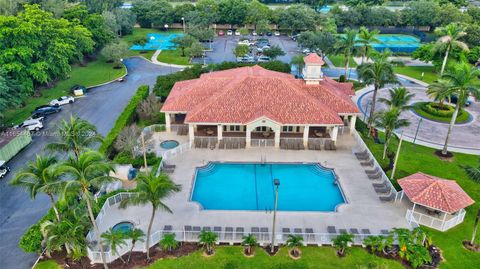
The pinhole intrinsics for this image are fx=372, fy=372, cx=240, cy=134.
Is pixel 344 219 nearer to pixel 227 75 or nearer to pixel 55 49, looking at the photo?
pixel 227 75

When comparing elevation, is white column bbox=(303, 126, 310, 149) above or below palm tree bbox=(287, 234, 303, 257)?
above

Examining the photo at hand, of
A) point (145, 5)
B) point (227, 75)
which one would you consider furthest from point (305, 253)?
point (145, 5)

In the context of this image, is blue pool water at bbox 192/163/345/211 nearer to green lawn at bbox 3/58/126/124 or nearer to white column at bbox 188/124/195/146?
white column at bbox 188/124/195/146

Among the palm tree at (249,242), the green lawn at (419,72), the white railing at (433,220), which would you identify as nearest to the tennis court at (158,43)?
the green lawn at (419,72)

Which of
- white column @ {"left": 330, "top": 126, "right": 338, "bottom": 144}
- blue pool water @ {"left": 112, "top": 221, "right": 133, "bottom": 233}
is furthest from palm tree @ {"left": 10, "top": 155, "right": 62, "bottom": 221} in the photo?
white column @ {"left": 330, "top": 126, "right": 338, "bottom": 144}

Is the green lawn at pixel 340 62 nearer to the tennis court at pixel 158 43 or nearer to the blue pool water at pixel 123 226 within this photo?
the tennis court at pixel 158 43

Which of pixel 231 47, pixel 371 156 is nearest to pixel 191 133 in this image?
pixel 371 156

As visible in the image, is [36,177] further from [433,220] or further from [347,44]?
[347,44]
